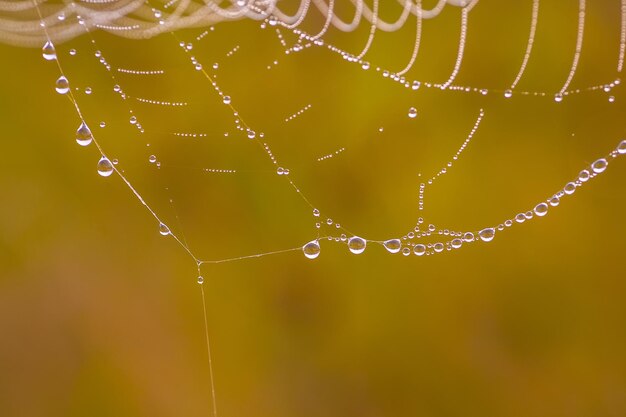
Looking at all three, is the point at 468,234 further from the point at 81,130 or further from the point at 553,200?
the point at 81,130

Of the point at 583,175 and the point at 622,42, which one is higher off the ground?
the point at 622,42

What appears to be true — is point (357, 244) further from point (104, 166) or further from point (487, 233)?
point (104, 166)

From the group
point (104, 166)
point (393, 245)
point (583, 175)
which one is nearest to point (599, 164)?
point (583, 175)

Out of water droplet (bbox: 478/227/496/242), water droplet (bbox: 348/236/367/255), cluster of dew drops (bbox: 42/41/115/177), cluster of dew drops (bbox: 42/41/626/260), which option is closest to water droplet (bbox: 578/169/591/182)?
cluster of dew drops (bbox: 42/41/626/260)

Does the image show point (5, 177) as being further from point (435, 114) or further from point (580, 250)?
point (580, 250)

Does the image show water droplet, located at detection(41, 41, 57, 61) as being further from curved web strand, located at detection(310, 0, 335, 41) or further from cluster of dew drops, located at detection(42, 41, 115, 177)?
curved web strand, located at detection(310, 0, 335, 41)

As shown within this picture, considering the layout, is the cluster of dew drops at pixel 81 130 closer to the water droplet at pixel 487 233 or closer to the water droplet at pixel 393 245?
the water droplet at pixel 393 245

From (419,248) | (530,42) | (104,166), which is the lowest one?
(419,248)
